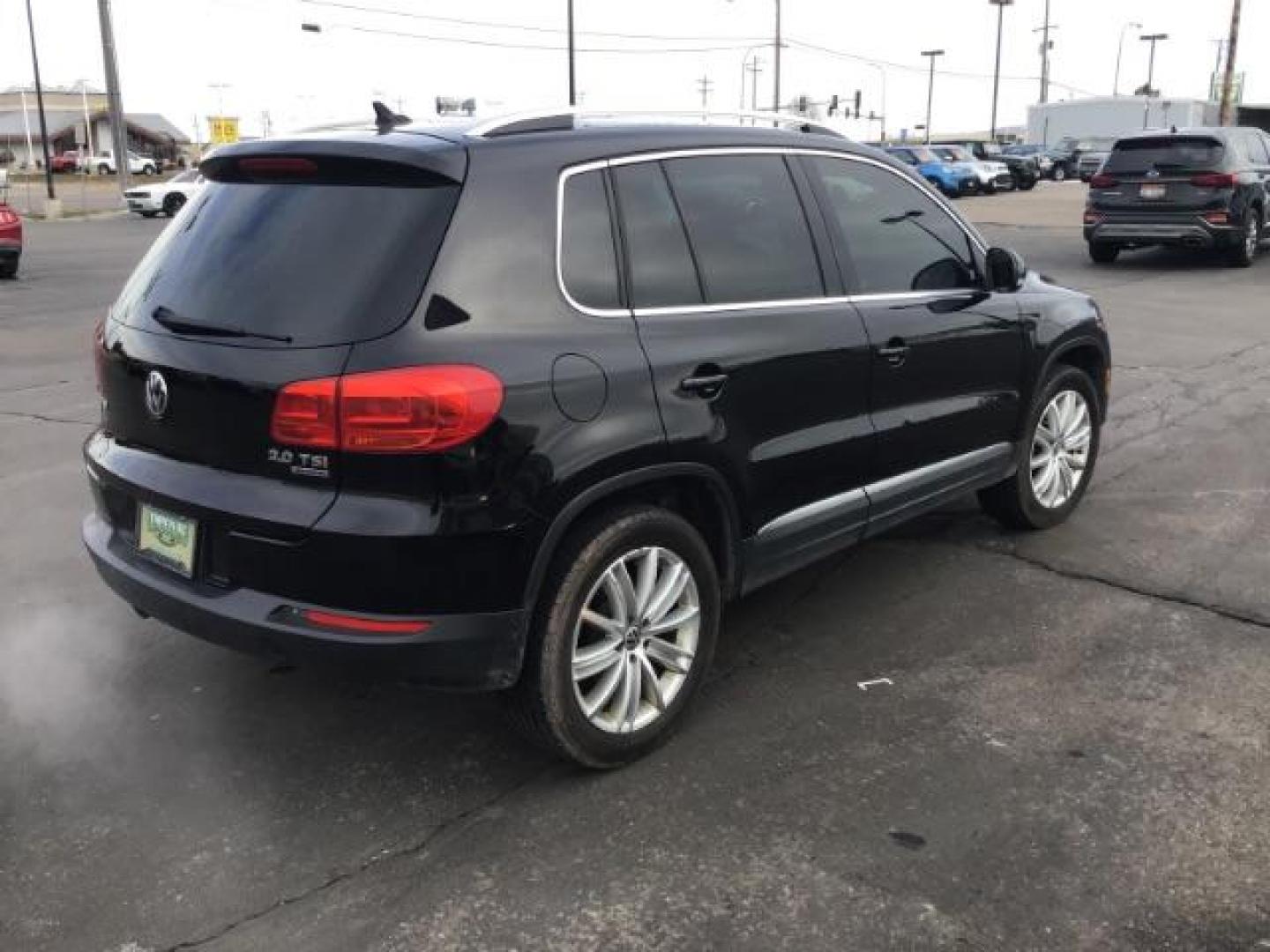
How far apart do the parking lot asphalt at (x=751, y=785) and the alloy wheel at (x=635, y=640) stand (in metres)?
0.19

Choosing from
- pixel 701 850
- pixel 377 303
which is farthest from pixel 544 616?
pixel 377 303

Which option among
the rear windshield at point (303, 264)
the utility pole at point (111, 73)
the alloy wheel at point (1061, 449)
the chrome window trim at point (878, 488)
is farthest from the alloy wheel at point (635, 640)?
the utility pole at point (111, 73)

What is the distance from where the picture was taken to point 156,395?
10.4 ft

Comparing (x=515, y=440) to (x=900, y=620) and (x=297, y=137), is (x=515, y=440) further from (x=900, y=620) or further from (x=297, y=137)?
(x=900, y=620)

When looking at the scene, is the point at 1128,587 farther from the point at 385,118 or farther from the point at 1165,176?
the point at 1165,176

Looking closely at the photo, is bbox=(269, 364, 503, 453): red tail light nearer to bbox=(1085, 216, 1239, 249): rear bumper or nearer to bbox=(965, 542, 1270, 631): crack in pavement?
bbox=(965, 542, 1270, 631): crack in pavement

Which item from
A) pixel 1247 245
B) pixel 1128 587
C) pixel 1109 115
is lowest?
pixel 1128 587

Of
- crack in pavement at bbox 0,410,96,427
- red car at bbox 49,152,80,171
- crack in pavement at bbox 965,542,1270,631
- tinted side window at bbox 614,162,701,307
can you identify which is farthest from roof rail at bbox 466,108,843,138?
red car at bbox 49,152,80,171

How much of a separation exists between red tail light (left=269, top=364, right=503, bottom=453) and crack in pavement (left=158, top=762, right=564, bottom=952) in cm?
104

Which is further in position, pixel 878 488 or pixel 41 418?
pixel 41 418

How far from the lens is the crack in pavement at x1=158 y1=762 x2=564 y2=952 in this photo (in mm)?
2674

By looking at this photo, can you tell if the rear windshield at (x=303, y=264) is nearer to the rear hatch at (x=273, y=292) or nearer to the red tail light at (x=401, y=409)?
the rear hatch at (x=273, y=292)

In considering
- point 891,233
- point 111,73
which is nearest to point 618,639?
point 891,233

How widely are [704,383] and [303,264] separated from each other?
1.12 m
